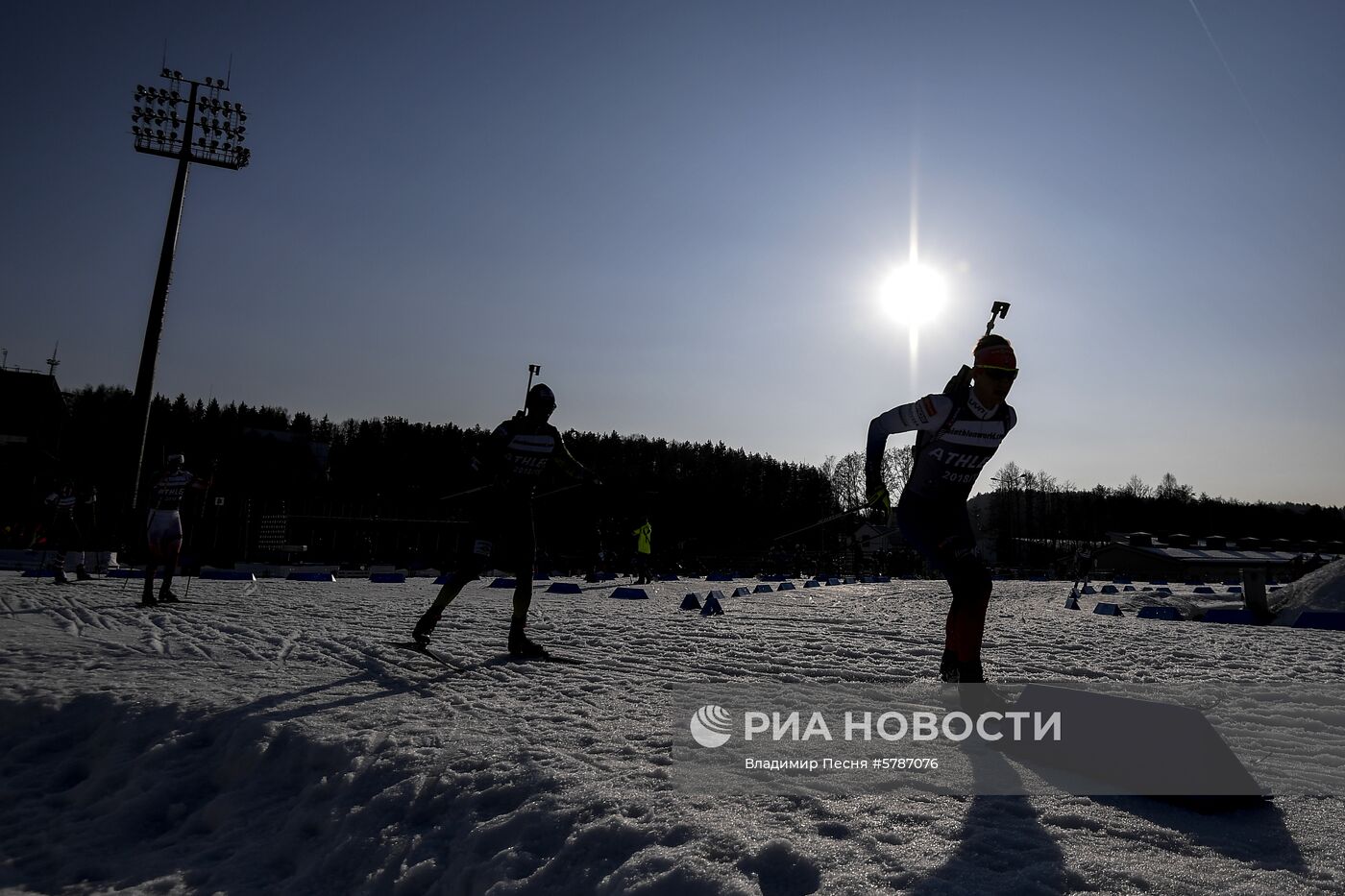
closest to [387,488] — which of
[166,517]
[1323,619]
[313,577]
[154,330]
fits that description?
[154,330]

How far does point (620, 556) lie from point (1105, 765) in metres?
33.8

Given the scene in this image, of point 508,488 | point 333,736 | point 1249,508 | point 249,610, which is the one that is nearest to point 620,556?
point 249,610

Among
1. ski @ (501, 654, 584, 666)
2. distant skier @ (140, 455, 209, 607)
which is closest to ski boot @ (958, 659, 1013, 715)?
Result: ski @ (501, 654, 584, 666)

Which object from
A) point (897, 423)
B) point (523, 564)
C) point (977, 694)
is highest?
point (897, 423)

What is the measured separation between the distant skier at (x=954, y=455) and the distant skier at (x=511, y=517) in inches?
118

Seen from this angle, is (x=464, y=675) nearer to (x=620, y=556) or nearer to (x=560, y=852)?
(x=560, y=852)

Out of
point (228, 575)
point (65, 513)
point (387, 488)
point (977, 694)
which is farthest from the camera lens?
point (387, 488)

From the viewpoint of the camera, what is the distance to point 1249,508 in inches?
4749

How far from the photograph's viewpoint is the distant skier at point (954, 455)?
13.8 feet

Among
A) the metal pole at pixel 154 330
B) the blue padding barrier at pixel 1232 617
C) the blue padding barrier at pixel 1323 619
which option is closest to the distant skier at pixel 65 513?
the metal pole at pixel 154 330

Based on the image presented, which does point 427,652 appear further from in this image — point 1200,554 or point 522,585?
point 1200,554

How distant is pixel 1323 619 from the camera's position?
10.8 metres

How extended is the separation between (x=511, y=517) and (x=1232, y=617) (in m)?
13.0

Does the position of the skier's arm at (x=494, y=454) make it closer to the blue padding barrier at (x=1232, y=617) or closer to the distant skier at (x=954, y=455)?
the distant skier at (x=954, y=455)
